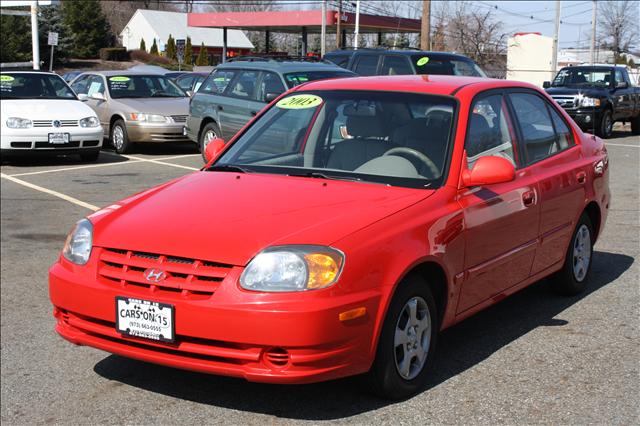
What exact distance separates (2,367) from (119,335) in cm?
160

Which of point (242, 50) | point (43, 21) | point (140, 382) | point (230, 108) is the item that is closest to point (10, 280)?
point (140, 382)

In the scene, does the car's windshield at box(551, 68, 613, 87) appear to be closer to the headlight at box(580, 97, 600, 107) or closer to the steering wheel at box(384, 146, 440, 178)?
the headlight at box(580, 97, 600, 107)

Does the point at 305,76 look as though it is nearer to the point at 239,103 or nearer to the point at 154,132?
the point at 239,103

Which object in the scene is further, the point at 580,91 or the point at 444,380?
the point at 580,91

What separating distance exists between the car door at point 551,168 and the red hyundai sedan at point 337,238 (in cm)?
2

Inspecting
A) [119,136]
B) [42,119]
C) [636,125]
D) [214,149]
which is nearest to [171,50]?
[636,125]

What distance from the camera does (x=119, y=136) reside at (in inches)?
671

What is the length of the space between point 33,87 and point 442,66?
7.20m

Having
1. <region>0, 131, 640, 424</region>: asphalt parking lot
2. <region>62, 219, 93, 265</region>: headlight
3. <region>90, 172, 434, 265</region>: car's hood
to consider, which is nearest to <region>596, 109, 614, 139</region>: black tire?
<region>0, 131, 640, 424</region>: asphalt parking lot

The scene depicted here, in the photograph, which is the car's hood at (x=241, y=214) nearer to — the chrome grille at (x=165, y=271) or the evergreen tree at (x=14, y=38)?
the chrome grille at (x=165, y=271)

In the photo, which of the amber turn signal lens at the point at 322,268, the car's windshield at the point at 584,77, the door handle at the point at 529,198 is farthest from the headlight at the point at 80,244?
the car's windshield at the point at 584,77

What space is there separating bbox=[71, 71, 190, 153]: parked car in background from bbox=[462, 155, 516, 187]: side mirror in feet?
39.8

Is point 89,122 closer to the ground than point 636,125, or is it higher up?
higher up

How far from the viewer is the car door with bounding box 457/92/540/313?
4.87 m
